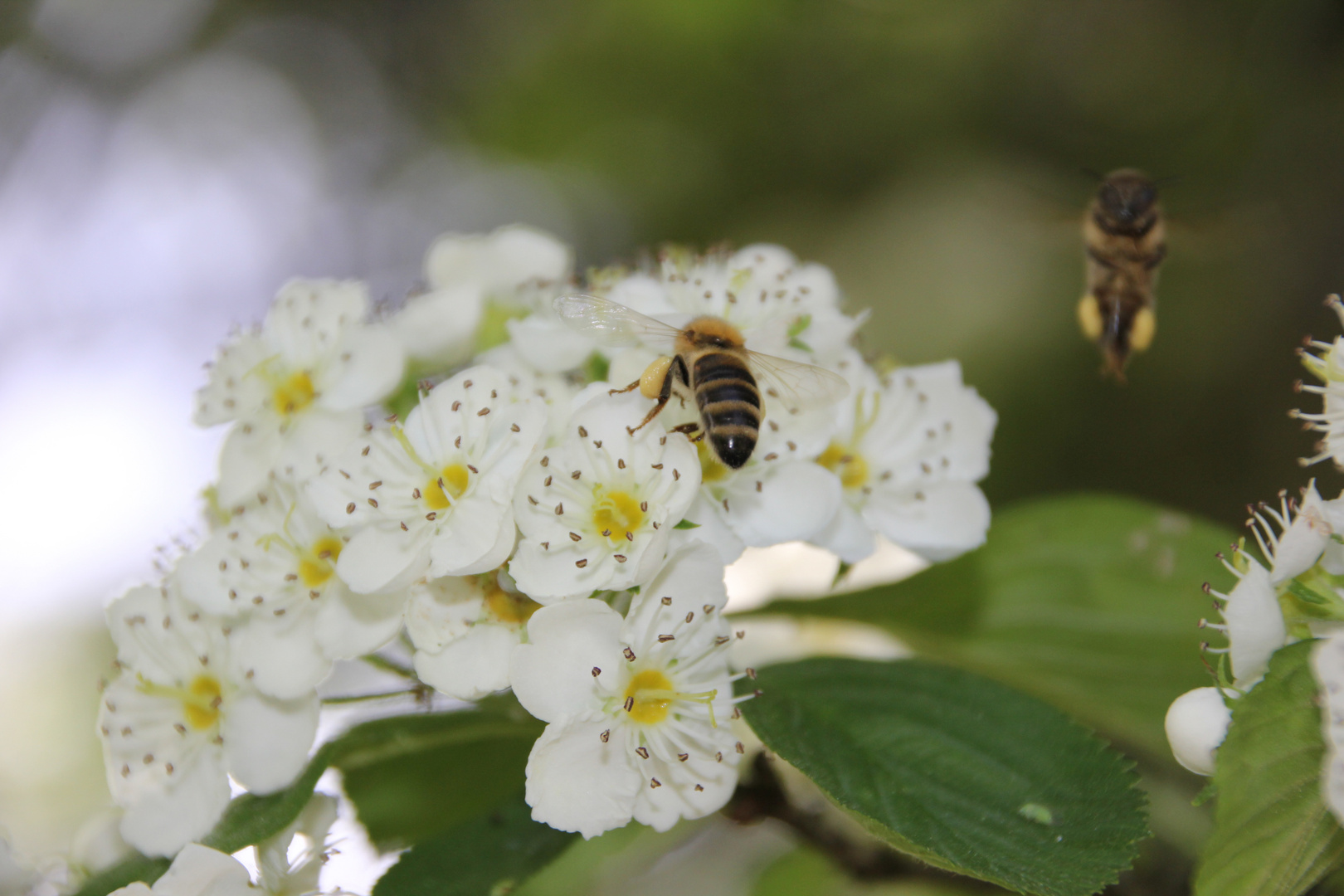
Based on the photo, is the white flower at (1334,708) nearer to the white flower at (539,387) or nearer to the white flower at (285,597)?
the white flower at (539,387)

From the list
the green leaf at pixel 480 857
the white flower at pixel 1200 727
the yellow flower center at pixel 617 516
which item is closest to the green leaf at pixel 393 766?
the green leaf at pixel 480 857

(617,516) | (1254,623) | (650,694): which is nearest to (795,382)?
(617,516)

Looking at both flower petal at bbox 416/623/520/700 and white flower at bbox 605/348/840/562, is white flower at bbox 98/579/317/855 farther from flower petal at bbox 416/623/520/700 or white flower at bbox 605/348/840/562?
white flower at bbox 605/348/840/562

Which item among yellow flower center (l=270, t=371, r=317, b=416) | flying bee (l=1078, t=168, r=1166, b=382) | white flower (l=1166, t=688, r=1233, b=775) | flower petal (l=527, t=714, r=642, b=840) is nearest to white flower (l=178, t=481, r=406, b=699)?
yellow flower center (l=270, t=371, r=317, b=416)

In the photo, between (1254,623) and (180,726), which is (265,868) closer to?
(180,726)

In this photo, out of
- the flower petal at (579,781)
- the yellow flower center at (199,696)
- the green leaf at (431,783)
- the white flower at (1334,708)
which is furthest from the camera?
the green leaf at (431,783)

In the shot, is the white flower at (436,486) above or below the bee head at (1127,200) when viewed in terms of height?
below
